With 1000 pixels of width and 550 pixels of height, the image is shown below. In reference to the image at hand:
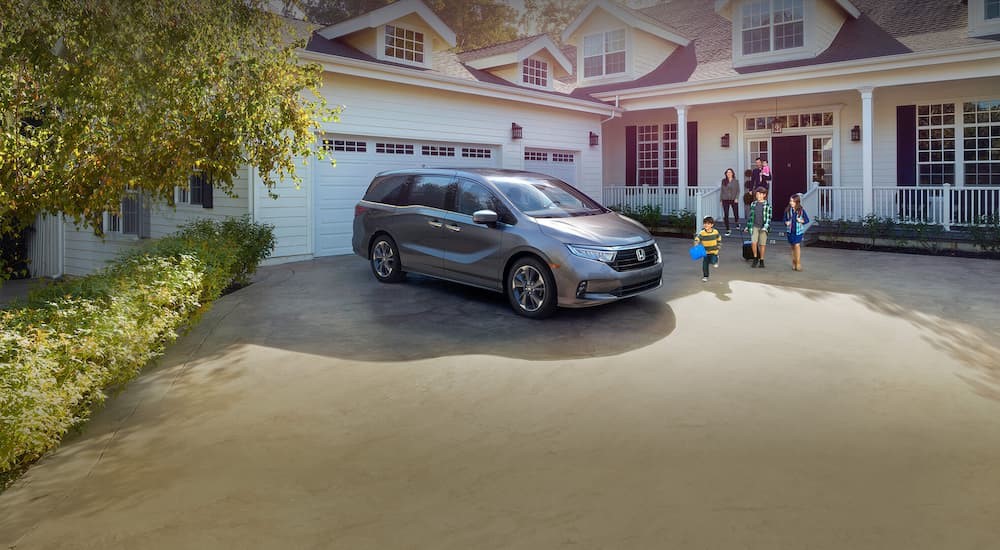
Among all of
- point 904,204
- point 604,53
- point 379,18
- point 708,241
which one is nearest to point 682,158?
point 604,53

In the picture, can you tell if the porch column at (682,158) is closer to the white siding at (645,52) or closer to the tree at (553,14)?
the white siding at (645,52)

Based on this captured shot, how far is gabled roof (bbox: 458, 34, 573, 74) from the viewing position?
19281mm

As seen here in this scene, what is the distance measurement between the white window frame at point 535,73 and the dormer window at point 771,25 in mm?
5287

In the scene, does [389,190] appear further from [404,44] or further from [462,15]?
[462,15]

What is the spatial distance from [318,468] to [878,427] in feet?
11.9

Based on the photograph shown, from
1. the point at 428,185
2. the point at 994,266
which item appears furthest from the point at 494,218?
the point at 994,266

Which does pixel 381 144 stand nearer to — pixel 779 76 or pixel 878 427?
pixel 779 76

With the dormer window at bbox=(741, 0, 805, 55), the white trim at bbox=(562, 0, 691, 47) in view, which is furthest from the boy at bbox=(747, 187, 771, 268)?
the white trim at bbox=(562, 0, 691, 47)

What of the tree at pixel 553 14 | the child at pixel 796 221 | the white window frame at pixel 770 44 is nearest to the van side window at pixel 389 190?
the child at pixel 796 221

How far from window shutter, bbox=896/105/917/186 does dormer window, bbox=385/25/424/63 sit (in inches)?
438

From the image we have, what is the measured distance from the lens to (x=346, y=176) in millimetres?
14305

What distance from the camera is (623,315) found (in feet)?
28.4

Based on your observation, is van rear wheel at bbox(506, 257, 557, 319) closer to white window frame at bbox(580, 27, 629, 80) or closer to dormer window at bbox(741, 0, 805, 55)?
dormer window at bbox(741, 0, 805, 55)

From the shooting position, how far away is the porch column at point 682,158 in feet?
61.3
